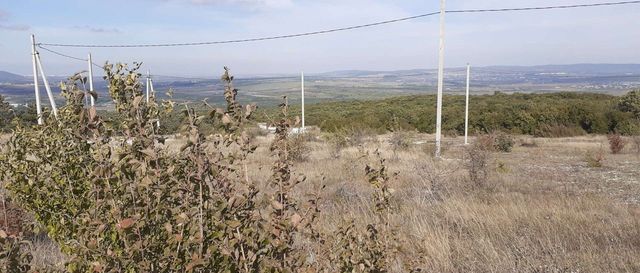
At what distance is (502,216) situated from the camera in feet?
19.5

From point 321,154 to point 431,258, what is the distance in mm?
12621

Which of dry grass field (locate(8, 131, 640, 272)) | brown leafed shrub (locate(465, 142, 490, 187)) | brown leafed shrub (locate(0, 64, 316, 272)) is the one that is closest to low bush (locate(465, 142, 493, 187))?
brown leafed shrub (locate(465, 142, 490, 187))

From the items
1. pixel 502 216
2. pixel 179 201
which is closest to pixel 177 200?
pixel 179 201

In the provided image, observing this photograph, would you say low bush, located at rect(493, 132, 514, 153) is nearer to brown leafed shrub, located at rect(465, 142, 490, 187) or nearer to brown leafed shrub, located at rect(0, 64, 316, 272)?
brown leafed shrub, located at rect(465, 142, 490, 187)

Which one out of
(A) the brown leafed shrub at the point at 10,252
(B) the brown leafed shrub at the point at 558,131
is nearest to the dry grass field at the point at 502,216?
(A) the brown leafed shrub at the point at 10,252

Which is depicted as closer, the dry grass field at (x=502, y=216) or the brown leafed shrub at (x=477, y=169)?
the dry grass field at (x=502, y=216)

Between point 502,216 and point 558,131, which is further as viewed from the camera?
point 558,131

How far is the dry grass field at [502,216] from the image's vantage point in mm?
4090

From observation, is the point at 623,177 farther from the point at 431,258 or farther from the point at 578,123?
the point at 578,123

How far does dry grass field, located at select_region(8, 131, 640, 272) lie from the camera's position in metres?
4.09

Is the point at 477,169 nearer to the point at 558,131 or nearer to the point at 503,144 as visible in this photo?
the point at 503,144

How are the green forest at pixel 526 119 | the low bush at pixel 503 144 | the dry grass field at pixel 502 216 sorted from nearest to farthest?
the dry grass field at pixel 502 216, the low bush at pixel 503 144, the green forest at pixel 526 119

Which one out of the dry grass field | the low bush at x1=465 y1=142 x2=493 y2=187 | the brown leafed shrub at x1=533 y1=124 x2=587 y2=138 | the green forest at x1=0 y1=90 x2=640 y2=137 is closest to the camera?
the dry grass field

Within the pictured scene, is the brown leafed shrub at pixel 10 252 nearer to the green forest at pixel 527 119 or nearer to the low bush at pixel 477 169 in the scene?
the low bush at pixel 477 169
